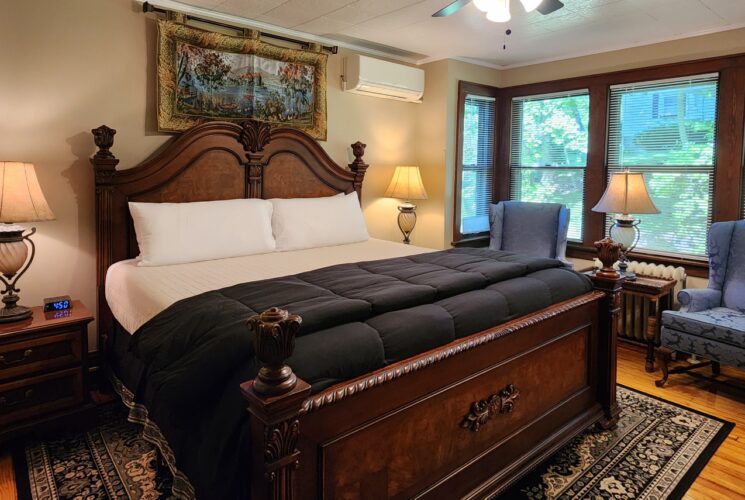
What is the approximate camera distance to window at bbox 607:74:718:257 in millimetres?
3824

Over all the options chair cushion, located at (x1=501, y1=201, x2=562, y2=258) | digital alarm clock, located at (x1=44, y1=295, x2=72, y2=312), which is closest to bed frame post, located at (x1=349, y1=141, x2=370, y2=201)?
chair cushion, located at (x1=501, y1=201, x2=562, y2=258)

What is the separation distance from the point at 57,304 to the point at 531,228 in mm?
3680

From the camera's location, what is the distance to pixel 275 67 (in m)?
3.77

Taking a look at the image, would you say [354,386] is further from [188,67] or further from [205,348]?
[188,67]

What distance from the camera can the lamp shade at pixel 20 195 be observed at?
7.90 ft

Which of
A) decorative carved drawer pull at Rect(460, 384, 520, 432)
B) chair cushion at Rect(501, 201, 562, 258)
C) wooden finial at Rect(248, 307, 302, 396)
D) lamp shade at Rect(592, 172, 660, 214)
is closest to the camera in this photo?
wooden finial at Rect(248, 307, 302, 396)

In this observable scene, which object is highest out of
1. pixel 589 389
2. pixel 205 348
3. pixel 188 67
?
pixel 188 67

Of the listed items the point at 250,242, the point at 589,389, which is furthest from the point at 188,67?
the point at 589,389

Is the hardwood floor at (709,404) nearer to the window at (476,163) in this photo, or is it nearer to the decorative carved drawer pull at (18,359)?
the decorative carved drawer pull at (18,359)

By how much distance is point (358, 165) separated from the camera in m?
4.32

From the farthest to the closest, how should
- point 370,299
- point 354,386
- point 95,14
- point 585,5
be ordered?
point 585,5, point 95,14, point 370,299, point 354,386

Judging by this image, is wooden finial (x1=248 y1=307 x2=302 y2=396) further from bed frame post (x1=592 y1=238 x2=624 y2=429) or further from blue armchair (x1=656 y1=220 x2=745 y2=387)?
blue armchair (x1=656 y1=220 x2=745 y2=387)

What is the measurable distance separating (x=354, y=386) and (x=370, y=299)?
1.56 feet

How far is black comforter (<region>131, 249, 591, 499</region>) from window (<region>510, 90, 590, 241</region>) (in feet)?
8.15
